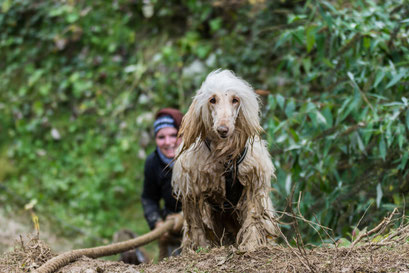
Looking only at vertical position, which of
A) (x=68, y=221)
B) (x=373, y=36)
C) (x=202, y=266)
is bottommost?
(x=68, y=221)

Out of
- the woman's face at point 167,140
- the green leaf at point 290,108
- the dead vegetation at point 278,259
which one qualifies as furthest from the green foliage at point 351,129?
the dead vegetation at point 278,259

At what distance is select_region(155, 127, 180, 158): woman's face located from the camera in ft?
15.2

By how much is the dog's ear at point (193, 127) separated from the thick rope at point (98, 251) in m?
0.93

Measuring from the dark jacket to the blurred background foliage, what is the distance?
108 cm

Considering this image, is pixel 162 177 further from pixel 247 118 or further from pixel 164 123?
pixel 247 118

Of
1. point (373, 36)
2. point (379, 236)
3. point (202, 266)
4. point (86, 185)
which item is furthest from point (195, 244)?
point (86, 185)

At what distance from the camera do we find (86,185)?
828 centimetres

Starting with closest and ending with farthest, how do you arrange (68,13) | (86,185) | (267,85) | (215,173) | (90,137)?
(215,173) → (267,85) → (86,185) → (90,137) → (68,13)

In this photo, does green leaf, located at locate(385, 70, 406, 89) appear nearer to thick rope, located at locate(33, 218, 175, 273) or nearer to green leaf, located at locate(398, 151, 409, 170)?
green leaf, located at locate(398, 151, 409, 170)

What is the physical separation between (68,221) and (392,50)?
17.2 feet

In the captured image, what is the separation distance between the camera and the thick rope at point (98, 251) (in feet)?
9.41

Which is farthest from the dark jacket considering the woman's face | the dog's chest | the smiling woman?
the dog's chest

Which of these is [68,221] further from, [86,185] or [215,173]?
[215,173]

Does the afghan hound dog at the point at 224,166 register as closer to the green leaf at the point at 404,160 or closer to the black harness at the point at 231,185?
the black harness at the point at 231,185
